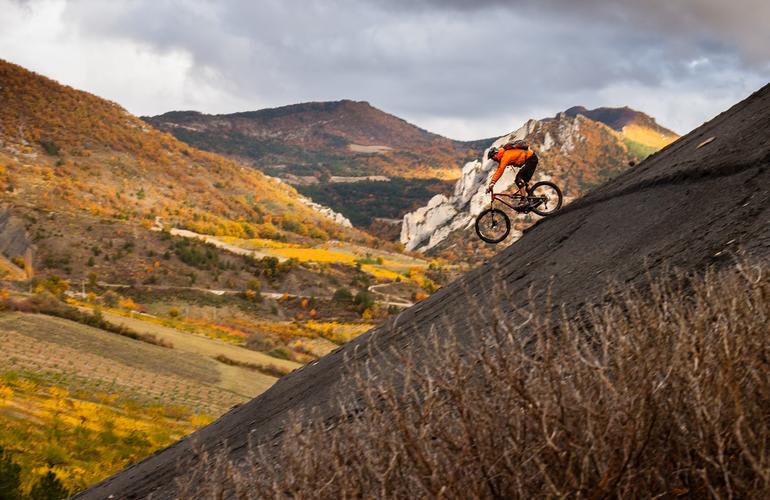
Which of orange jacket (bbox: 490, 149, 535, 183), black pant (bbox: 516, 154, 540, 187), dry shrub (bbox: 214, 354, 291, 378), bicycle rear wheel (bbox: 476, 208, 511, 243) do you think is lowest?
dry shrub (bbox: 214, 354, 291, 378)

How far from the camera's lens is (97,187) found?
14588cm

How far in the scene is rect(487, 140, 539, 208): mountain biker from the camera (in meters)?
15.9

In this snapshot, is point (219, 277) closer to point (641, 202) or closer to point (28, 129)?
point (28, 129)

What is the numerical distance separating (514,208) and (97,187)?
14353 centimetres

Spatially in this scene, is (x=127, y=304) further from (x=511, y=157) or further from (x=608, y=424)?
(x=608, y=424)

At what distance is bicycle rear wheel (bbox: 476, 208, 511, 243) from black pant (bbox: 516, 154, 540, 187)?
1.05m

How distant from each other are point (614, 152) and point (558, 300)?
187493 millimetres

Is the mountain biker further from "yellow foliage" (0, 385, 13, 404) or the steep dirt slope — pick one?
"yellow foliage" (0, 385, 13, 404)

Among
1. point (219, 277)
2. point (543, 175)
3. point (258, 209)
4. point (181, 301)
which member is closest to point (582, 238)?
point (181, 301)

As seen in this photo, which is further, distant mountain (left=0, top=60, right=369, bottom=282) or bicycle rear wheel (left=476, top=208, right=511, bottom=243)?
distant mountain (left=0, top=60, right=369, bottom=282)

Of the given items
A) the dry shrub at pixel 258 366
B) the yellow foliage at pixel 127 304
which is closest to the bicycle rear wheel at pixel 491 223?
the dry shrub at pixel 258 366

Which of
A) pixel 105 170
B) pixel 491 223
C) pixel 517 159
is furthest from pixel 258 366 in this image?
pixel 105 170

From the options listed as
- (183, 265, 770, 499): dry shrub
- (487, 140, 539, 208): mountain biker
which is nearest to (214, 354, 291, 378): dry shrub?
(487, 140, 539, 208): mountain biker

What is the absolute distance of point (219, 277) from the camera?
Answer: 4678 inches
